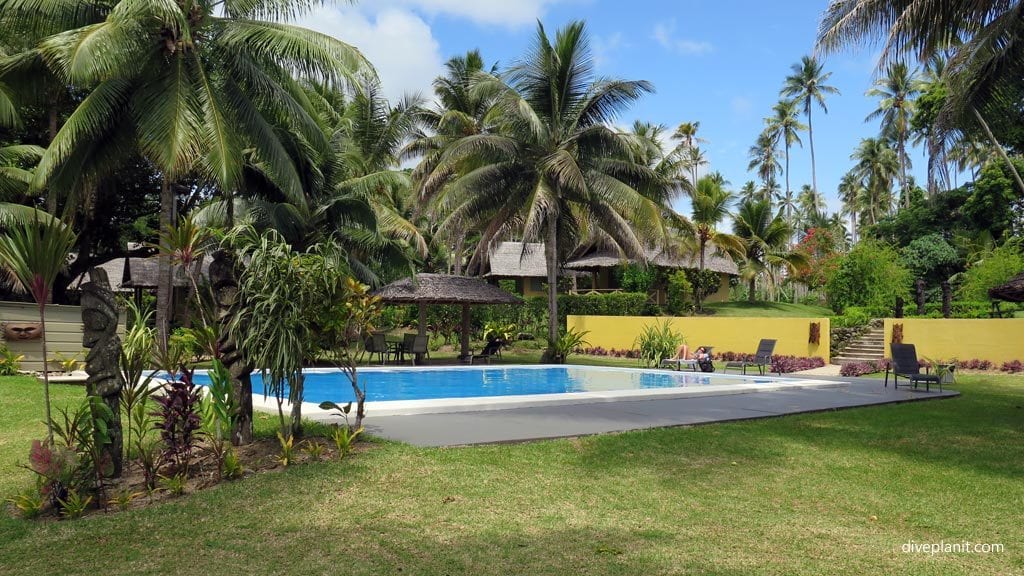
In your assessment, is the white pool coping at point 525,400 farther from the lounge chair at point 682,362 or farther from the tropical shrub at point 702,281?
the tropical shrub at point 702,281

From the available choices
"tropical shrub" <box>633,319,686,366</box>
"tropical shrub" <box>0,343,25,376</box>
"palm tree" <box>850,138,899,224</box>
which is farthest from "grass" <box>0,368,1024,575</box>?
"palm tree" <box>850,138,899,224</box>

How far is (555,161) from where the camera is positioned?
1889 centimetres

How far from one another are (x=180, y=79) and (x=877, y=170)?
53.2 m

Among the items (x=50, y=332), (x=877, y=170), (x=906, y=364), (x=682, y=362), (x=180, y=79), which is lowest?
(x=682, y=362)

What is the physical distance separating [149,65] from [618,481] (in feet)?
39.3

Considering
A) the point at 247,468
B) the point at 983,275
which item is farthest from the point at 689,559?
the point at 983,275

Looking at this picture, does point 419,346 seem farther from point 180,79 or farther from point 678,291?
point 678,291

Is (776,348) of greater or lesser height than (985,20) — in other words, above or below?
below

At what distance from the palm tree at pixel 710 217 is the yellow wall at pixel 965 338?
13118mm

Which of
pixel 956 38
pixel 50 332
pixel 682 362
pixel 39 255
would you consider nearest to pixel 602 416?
pixel 39 255

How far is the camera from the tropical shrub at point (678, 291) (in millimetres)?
31188

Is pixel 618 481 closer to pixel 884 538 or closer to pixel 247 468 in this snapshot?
pixel 884 538

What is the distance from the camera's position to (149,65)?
13.2 m

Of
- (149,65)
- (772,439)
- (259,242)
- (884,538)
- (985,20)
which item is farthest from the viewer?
(149,65)
